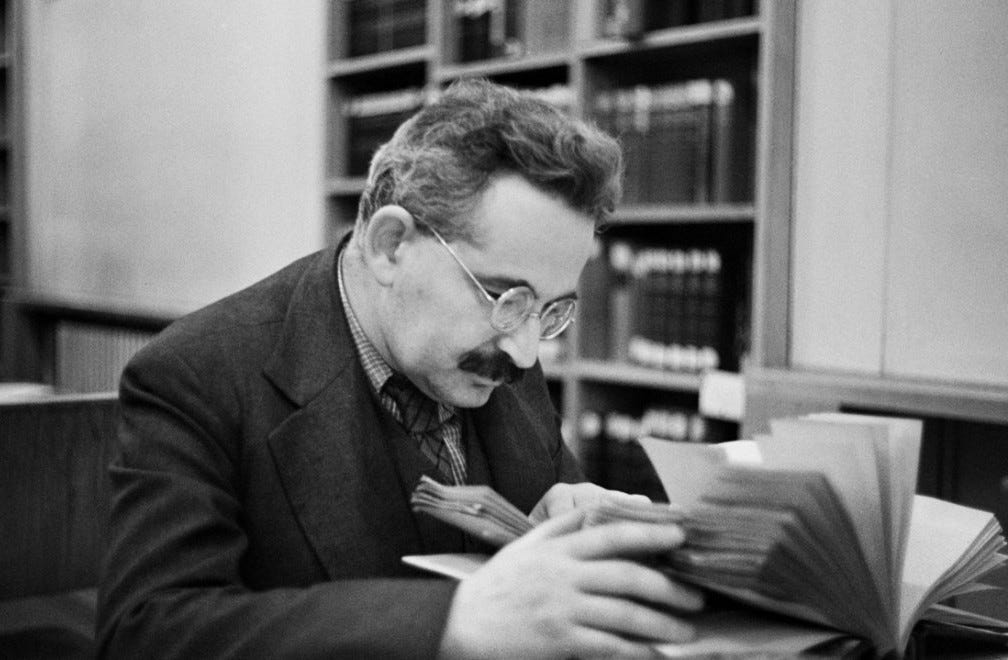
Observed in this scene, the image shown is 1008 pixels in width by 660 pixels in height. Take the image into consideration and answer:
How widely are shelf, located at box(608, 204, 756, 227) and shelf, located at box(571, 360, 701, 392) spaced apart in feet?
1.39

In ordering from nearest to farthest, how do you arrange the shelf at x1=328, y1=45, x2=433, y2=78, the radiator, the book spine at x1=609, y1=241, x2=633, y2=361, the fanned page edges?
1. the fanned page edges
2. the book spine at x1=609, y1=241, x2=633, y2=361
3. the shelf at x1=328, y1=45, x2=433, y2=78
4. the radiator

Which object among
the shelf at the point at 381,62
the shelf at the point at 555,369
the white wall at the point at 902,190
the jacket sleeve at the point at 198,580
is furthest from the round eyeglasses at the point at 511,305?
the shelf at the point at 381,62

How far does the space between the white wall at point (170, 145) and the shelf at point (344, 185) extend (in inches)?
2.3

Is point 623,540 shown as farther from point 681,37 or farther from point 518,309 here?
point 681,37

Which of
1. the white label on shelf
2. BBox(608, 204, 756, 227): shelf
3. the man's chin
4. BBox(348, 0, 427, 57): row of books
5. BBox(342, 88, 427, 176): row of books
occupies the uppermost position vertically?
BBox(348, 0, 427, 57): row of books

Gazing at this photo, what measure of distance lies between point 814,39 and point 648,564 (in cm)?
210

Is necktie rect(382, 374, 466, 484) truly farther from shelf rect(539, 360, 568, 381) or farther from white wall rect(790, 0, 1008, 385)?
shelf rect(539, 360, 568, 381)

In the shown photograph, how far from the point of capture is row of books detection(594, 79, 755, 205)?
2.94 meters

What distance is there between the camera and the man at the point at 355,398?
1.02m

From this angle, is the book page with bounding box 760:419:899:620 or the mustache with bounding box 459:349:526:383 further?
the mustache with bounding box 459:349:526:383

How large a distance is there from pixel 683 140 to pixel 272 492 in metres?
2.07

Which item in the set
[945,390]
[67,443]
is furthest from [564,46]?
[67,443]

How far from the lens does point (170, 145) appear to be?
5457mm

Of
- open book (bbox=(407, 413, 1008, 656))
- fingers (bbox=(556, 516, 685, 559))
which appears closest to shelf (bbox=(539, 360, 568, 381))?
open book (bbox=(407, 413, 1008, 656))
